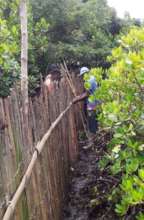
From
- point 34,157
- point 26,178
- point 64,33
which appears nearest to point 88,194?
point 34,157

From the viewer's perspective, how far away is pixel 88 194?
197 inches

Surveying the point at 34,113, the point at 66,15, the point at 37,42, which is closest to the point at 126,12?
the point at 66,15

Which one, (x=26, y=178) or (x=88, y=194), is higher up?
(x=26, y=178)

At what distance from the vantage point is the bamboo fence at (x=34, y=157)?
242 cm

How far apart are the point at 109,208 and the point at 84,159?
2.68m

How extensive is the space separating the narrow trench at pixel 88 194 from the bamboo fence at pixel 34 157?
0.72 feet

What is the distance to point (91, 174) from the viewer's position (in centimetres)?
578

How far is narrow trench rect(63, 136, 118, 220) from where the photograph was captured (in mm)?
4312

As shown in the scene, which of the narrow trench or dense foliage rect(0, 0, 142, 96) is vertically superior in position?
dense foliage rect(0, 0, 142, 96)

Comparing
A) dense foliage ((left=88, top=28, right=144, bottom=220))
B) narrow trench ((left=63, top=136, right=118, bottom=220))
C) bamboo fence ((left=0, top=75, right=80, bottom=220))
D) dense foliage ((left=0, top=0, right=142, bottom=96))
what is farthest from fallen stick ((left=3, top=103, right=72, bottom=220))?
dense foliage ((left=0, top=0, right=142, bottom=96))

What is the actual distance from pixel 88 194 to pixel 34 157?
207 cm

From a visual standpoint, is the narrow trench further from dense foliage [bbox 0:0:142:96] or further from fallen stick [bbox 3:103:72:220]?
dense foliage [bbox 0:0:142:96]

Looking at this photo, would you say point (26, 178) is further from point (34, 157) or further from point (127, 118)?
point (127, 118)

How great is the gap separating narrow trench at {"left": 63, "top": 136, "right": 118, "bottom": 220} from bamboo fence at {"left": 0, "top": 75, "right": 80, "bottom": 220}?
22cm
